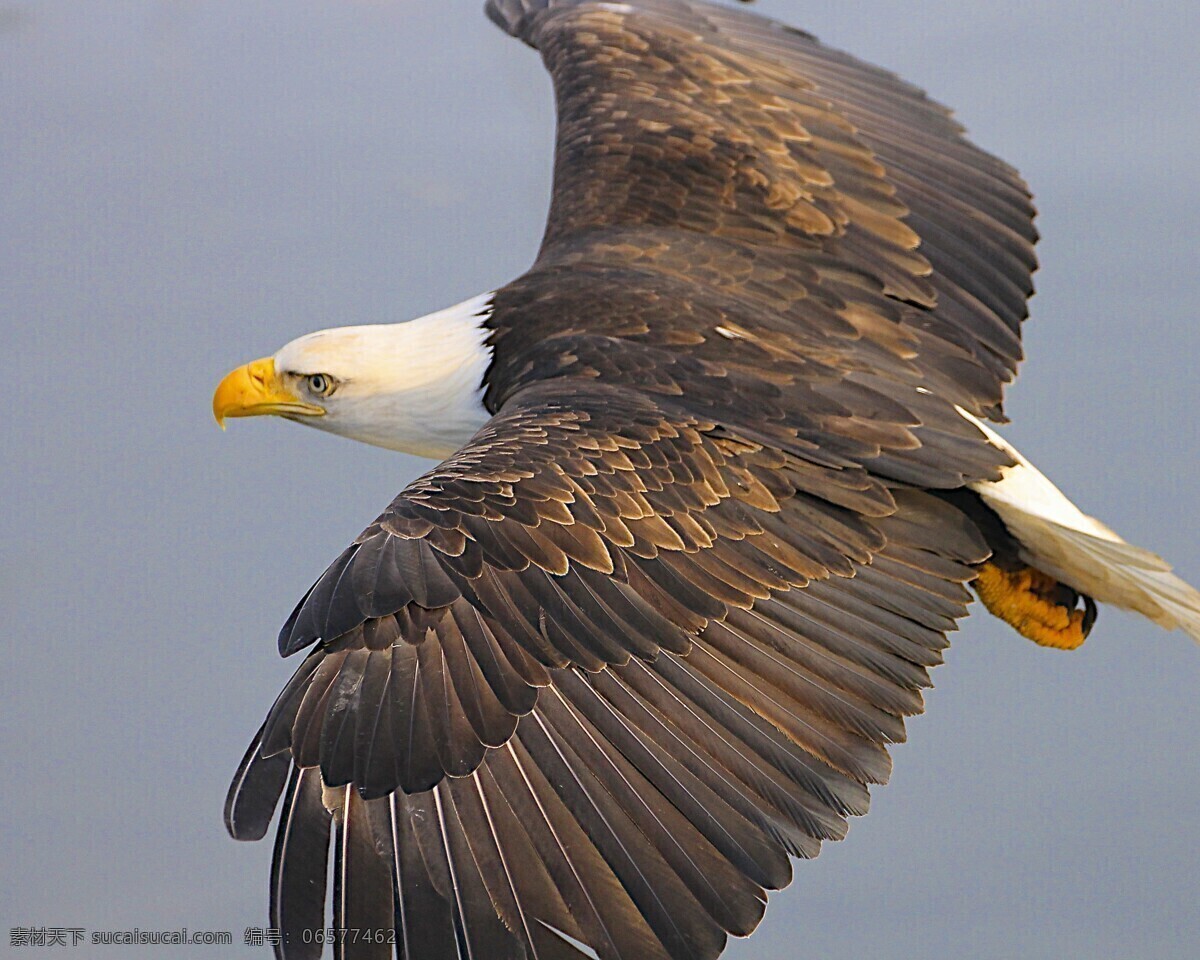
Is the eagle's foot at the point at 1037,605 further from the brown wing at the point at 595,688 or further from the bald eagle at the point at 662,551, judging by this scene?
the brown wing at the point at 595,688

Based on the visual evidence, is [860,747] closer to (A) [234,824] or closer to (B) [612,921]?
(B) [612,921]

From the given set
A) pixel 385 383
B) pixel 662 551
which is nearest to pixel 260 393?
pixel 385 383

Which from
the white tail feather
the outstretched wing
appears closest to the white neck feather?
the outstretched wing

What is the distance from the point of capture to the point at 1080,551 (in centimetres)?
391

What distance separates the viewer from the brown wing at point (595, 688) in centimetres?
298

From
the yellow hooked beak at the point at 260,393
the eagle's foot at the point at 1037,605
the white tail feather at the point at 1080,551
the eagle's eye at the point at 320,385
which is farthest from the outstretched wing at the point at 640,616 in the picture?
the yellow hooked beak at the point at 260,393

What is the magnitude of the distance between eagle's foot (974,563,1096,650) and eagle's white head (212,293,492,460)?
4.27ft

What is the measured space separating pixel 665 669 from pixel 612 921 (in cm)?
52

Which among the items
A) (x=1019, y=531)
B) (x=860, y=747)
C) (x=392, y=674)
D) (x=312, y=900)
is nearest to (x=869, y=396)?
(x=1019, y=531)

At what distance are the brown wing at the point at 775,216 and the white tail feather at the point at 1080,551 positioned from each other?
0.26 m

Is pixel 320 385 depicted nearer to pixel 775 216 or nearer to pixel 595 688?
pixel 775 216

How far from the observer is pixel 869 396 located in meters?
3.90

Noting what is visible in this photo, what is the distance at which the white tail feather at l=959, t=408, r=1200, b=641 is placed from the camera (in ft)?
12.5

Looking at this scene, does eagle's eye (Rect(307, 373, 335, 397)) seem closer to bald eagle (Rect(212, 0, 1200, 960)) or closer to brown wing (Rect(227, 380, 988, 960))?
bald eagle (Rect(212, 0, 1200, 960))
